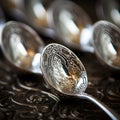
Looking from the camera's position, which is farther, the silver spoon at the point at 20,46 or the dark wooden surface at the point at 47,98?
the silver spoon at the point at 20,46

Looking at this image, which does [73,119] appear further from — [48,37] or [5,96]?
[48,37]

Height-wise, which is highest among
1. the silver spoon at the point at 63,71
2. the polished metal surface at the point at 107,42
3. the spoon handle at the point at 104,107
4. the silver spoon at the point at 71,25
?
the silver spoon at the point at 71,25

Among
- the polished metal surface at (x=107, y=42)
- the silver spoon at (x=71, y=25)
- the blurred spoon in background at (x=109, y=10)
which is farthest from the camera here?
the blurred spoon in background at (x=109, y=10)

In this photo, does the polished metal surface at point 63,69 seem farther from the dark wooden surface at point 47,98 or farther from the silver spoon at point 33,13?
the silver spoon at point 33,13

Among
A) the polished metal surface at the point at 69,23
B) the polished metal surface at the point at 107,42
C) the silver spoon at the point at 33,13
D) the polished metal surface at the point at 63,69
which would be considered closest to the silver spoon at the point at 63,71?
the polished metal surface at the point at 63,69

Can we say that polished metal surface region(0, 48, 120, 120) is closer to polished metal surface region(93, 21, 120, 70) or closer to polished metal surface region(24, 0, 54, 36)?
polished metal surface region(93, 21, 120, 70)

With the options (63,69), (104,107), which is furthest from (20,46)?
(104,107)

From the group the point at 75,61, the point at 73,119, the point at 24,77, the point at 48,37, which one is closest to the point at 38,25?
the point at 48,37
